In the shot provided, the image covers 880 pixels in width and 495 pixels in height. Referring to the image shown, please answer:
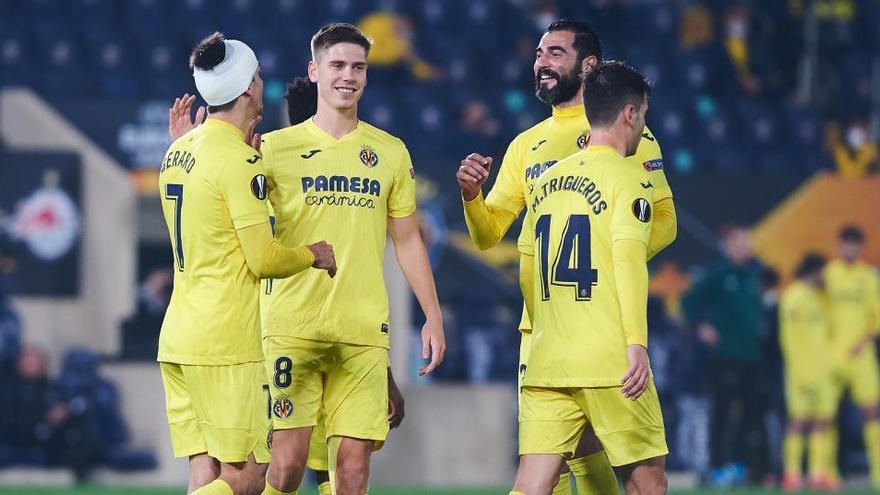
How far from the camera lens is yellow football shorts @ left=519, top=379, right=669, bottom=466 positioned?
21.5 feet

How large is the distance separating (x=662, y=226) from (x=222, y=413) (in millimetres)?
1997

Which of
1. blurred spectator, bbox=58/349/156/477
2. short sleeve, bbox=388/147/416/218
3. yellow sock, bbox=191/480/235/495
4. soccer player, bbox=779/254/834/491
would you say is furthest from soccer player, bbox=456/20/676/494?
soccer player, bbox=779/254/834/491

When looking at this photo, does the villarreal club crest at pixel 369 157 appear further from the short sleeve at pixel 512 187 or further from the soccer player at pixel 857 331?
the soccer player at pixel 857 331

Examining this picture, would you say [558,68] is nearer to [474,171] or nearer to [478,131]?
[474,171]

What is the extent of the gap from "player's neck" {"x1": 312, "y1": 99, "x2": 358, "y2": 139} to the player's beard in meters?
0.93

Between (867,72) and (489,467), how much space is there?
8319 mm

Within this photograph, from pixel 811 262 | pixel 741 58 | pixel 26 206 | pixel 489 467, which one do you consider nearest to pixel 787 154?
pixel 741 58

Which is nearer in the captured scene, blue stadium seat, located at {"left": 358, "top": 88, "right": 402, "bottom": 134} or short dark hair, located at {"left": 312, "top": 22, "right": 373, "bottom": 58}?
short dark hair, located at {"left": 312, "top": 22, "right": 373, "bottom": 58}

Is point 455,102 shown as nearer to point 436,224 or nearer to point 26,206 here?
point 436,224

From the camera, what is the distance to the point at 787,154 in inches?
714

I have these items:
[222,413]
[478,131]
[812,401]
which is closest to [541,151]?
[222,413]

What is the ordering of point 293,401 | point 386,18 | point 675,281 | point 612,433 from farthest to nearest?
point 386,18, point 675,281, point 293,401, point 612,433

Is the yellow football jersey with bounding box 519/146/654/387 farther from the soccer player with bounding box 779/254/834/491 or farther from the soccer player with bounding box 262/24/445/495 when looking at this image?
the soccer player with bounding box 779/254/834/491

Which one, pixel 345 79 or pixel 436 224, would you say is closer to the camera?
pixel 345 79
